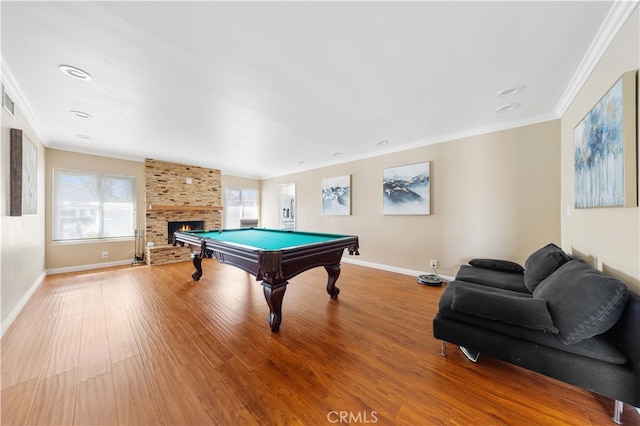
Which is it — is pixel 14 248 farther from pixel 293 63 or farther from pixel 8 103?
pixel 293 63

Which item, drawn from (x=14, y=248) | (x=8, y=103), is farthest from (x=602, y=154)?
(x=14, y=248)

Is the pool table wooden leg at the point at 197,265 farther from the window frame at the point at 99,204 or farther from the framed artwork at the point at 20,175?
the window frame at the point at 99,204

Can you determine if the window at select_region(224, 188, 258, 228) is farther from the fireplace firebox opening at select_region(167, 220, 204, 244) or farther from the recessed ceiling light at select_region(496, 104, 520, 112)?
the recessed ceiling light at select_region(496, 104, 520, 112)

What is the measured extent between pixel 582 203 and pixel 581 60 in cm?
129

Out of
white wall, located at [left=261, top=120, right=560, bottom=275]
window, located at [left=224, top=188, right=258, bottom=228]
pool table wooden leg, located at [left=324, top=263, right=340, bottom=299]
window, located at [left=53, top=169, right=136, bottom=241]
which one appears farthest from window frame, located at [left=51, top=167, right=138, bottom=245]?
white wall, located at [left=261, top=120, right=560, bottom=275]

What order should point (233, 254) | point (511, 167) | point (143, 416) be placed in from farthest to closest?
point (511, 167), point (233, 254), point (143, 416)

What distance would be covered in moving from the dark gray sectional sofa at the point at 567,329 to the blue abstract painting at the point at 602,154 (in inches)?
24.2

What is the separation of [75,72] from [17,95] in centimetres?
111

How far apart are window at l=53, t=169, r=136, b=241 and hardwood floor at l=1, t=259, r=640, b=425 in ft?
7.34

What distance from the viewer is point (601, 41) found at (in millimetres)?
1648

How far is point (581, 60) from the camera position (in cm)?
190

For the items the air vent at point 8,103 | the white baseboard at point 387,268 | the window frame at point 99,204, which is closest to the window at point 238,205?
the window frame at point 99,204

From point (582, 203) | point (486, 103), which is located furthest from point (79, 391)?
point (486, 103)

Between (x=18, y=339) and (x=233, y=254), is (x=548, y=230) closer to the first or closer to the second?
(x=233, y=254)
